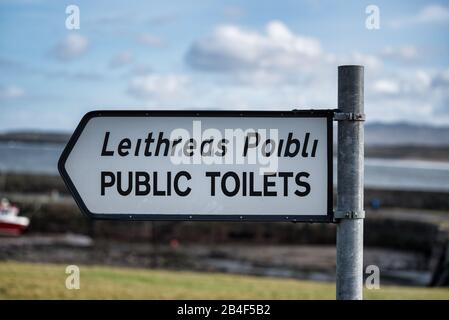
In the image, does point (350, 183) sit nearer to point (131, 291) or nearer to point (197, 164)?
point (197, 164)

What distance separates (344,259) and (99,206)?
1229mm

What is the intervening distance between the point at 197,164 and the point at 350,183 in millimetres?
781

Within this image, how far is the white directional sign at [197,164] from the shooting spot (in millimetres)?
3467

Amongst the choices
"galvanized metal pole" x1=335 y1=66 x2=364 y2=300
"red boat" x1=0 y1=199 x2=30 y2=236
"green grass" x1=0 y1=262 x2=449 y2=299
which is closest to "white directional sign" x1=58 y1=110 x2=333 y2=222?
"galvanized metal pole" x1=335 y1=66 x2=364 y2=300

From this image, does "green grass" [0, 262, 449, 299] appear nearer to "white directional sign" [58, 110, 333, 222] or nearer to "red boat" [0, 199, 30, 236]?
"white directional sign" [58, 110, 333, 222]

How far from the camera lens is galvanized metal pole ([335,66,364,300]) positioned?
10.6ft

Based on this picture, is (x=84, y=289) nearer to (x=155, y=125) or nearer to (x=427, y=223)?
(x=155, y=125)

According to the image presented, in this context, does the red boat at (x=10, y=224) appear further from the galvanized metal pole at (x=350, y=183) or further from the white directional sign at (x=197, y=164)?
the galvanized metal pole at (x=350, y=183)

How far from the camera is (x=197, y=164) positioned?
3521 mm

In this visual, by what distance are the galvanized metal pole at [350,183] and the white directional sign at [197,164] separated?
226 mm

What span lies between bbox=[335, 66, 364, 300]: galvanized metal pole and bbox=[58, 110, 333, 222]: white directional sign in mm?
226

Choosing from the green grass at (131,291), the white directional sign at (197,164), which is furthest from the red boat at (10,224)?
the white directional sign at (197,164)
